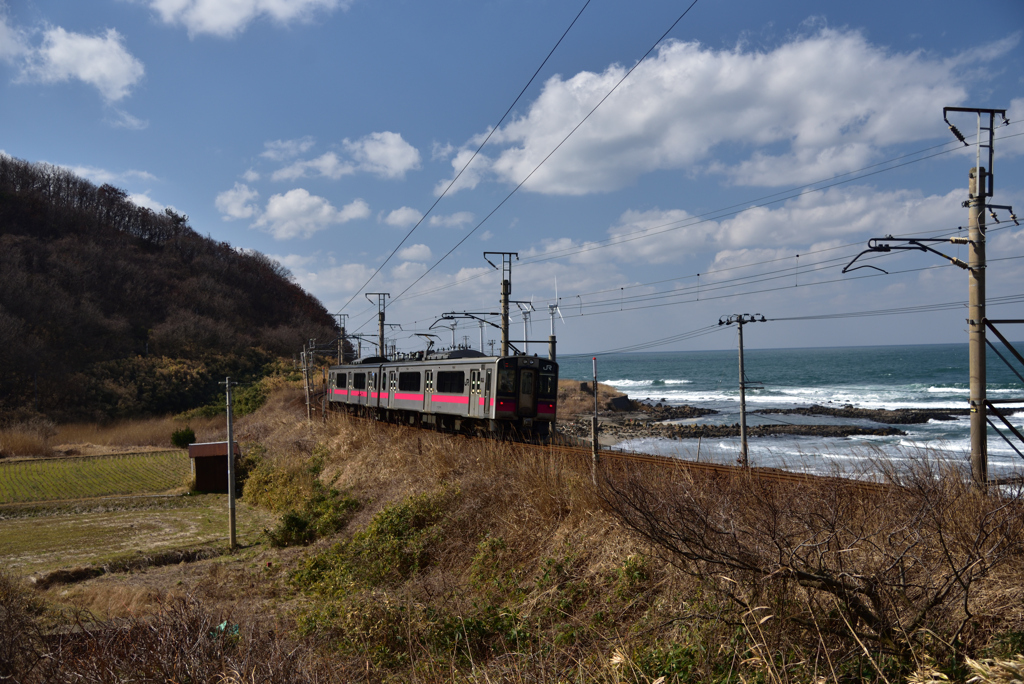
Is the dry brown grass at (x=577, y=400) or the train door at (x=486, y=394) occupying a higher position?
the train door at (x=486, y=394)

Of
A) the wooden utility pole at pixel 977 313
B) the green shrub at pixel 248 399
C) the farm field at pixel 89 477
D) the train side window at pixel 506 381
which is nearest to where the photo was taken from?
the wooden utility pole at pixel 977 313

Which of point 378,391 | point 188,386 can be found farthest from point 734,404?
point 188,386

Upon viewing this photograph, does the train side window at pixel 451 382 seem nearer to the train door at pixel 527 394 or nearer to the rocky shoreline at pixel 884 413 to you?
the train door at pixel 527 394

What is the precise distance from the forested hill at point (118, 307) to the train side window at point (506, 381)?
1598 inches

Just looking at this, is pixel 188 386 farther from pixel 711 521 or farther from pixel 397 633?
pixel 711 521

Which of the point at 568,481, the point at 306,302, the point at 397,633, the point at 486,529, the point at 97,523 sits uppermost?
the point at 306,302

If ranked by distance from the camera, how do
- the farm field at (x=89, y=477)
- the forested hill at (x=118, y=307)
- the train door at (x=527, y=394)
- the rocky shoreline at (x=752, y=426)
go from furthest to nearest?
the forested hill at (x=118, y=307) → the rocky shoreline at (x=752, y=426) → the farm field at (x=89, y=477) → the train door at (x=527, y=394)

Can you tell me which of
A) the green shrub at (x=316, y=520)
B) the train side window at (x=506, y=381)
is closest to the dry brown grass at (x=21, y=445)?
the green shrub at (x=316, y=520)

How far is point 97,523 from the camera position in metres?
21.6

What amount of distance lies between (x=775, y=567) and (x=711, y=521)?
3.86ft

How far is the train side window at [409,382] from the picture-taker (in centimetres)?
2299

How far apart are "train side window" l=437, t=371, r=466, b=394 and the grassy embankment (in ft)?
12.7

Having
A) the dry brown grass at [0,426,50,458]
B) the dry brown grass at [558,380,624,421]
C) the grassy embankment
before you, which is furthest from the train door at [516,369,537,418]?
the dry brown grass at [558,380,624,421]

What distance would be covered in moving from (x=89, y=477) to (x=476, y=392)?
2233cm
